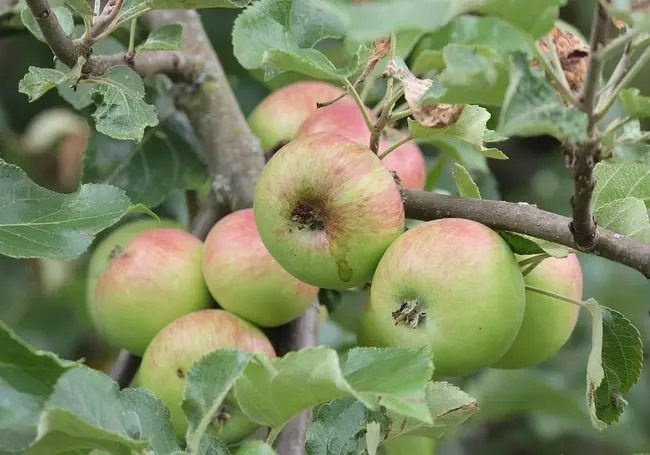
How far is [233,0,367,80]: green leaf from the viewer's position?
2.02 ft

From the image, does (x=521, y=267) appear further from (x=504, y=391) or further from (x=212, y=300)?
(x=504, y=391)

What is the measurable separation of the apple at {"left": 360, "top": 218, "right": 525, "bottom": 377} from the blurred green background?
21.4 inches

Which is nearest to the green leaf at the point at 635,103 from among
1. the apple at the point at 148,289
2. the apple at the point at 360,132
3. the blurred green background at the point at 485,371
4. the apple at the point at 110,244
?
the apple at the point at 360,132

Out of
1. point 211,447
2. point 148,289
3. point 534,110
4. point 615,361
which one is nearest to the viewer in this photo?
point 534,110

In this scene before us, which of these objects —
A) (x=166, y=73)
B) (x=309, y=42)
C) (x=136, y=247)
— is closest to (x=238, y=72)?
(x=166, y=73)

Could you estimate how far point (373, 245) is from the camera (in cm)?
65

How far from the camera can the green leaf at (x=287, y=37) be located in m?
0.61

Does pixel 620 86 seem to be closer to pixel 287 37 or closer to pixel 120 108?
pixel 287 37

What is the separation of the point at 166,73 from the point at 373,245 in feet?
1.39

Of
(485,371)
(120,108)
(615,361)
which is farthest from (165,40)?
(485,371)

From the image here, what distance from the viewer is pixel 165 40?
0.74 meters

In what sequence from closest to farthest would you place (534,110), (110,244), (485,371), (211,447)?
(534,110)
(211,447)
(110,244)
(485,371)

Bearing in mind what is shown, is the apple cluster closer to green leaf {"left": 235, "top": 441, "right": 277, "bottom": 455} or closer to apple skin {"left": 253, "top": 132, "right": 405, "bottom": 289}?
apple skin {"left": 253, "top": 132, "right": 405, "bottom": 289}

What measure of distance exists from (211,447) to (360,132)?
15.2 inches
